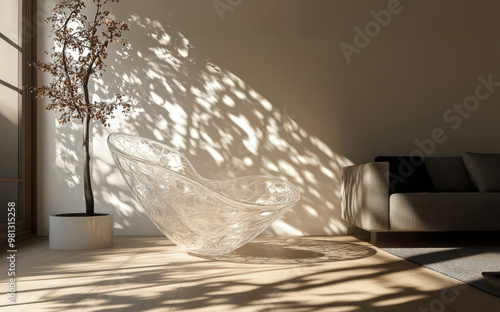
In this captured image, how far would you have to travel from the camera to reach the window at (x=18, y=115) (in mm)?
3951

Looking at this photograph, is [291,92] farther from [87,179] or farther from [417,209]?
[87,179]

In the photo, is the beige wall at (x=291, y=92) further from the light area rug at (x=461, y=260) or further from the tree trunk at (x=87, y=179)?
the light area rug at (x=461, y=260)

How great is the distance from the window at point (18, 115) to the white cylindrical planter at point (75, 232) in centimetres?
43

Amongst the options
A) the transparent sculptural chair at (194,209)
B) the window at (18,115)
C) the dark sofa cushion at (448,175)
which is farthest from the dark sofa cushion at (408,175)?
the window at (18,115)

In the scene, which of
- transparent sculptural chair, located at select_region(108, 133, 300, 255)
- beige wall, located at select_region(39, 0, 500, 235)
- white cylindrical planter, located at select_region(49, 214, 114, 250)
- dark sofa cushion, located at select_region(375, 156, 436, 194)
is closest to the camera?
transparent sculptural chair, located at select_region(108, 133, 300, 255)

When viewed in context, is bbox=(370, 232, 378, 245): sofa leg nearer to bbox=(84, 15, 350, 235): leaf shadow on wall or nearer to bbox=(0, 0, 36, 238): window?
bbox=(84, 15, 350, 235): leaf shadow on wall

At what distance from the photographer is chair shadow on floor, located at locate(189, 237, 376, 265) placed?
3213 mm

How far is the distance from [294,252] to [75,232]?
5.06 ft

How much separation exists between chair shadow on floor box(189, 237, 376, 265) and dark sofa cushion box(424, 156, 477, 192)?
1.06 metres

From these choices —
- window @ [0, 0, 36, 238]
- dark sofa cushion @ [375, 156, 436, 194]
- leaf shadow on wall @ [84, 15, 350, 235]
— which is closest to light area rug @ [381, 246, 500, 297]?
dark sofa cushion @ [375, 156, 436, 194]

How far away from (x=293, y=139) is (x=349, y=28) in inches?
45.0

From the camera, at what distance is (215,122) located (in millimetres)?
4625

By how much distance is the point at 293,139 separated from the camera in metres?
4.66

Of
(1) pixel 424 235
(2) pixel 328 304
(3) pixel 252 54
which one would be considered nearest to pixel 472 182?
(1) pixel 424 235
